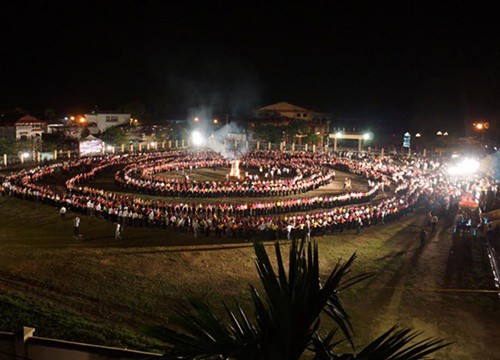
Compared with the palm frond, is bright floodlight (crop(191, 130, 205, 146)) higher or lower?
higher

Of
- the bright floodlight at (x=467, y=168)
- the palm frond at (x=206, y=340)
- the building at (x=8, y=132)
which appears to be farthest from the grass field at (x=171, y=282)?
the building at (x=8, y=132)

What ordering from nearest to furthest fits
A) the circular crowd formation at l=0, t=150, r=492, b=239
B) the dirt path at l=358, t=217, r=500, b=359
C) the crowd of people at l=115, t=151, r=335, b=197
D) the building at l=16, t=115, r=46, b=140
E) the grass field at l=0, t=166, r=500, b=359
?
the grass field at l=0, t=166, r=500, b=359
the dirt path at l=358, t=217, r=500, b=359
the circular crowd formation at l=0, t=150, r=492, b=239
the crowd of people at l=115, t=151, r=335, b=197
the building at l=16, t=115, r=46, b=140

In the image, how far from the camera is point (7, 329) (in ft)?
35.3

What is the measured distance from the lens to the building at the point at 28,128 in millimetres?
60156

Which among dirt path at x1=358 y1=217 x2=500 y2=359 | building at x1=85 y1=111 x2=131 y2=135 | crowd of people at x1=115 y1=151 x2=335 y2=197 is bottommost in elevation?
dirt path at x1=358 y1=217 x2=500 y2=359

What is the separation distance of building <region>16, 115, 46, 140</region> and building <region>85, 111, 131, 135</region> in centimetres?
1030

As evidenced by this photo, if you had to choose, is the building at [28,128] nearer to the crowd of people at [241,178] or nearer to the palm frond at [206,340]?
the crowd of people at [241,178]

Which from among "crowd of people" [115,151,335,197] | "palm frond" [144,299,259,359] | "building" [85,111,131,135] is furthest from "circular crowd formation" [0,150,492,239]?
"building" [85,111,131,135]

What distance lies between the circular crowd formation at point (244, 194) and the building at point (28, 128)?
56.3 feet

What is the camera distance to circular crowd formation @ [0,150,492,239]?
24.2 meters

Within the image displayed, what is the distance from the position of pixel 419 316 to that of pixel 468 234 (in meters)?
12.5

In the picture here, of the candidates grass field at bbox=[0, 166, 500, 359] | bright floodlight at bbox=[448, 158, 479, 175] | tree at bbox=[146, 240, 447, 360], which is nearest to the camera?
tree at bbox=[146, 240, 447, 360]

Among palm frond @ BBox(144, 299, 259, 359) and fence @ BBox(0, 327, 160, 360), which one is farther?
fence @ BBox(0, 327, 160, 360)

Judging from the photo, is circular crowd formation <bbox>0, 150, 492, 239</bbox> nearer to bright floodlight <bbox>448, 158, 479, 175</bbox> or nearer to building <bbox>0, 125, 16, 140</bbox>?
bright floodlight <bbox>448, 158, 479, 175</bbox>
